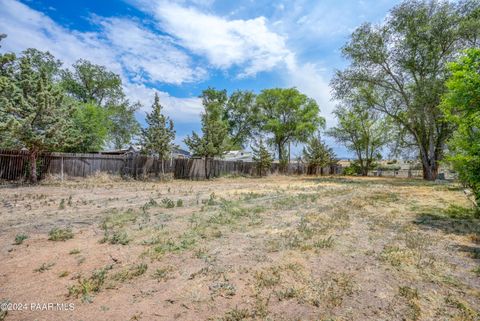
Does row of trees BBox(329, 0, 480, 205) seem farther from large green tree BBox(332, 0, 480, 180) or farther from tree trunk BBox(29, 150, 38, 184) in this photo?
tree trunk BBox(29, 150, 38, 184)

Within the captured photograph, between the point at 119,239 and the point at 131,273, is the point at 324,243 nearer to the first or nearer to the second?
the point at 131,273

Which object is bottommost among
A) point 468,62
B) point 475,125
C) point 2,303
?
point 2,303

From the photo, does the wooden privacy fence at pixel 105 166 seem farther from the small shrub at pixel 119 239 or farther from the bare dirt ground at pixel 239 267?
the small shrub at pixel 119 239

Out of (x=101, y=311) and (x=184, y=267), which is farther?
(x=184, y=267)

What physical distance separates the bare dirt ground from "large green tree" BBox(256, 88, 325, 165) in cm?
2904

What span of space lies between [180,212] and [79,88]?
33.1 m

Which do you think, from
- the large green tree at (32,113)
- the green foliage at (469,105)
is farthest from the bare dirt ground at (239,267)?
the large green tree at (32,113)

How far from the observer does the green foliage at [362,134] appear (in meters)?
32.4

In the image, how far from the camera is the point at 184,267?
3.15 meters

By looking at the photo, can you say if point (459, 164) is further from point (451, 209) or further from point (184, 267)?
point (184, 267)

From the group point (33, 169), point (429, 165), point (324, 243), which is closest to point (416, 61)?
point (429, 165)

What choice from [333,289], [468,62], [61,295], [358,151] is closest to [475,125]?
[468,62]

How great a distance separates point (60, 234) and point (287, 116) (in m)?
33.0

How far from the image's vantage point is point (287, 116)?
115 feet
